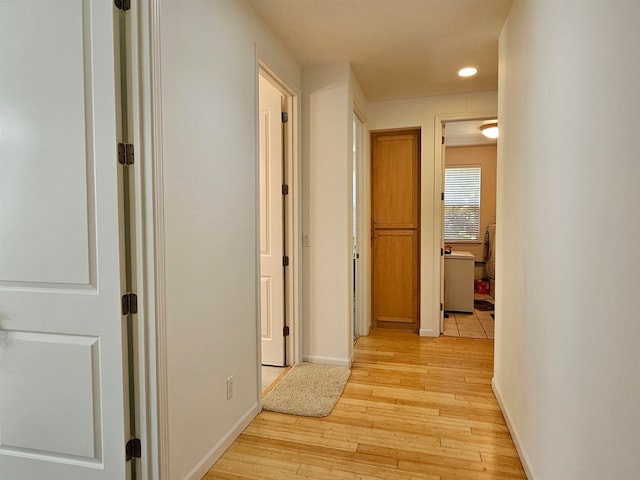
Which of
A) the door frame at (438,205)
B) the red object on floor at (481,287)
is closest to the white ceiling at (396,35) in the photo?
the door frame at (438,205)

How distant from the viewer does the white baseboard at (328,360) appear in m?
3.30

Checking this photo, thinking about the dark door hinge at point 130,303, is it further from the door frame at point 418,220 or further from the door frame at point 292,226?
the door frame at point 418,220

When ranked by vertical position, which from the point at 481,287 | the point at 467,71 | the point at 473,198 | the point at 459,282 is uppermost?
the point at 467,71

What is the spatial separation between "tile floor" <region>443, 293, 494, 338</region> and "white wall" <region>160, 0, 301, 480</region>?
2.80 meters

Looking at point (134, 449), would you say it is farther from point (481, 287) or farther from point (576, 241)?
point (481, 287)

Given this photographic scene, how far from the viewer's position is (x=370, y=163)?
448cm

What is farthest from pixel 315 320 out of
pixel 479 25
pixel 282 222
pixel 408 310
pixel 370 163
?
pixel 479 25

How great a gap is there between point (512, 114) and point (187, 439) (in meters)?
2.54

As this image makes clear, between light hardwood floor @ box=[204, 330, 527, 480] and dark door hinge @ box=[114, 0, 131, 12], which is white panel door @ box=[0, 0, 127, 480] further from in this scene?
light hardwood floor @ box=[204, 330, 527, 480]

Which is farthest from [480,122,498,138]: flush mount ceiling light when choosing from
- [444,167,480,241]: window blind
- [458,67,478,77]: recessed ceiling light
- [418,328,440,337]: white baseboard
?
[418,328,440,337]: white baseboard

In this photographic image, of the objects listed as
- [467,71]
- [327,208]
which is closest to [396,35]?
[467,71]

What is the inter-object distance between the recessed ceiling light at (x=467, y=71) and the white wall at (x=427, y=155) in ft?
1.72

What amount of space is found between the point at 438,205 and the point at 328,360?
209cm

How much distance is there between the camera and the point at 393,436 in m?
2.26
